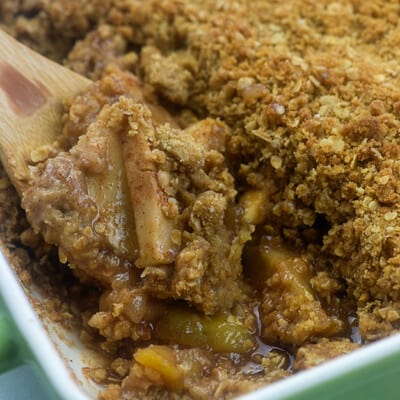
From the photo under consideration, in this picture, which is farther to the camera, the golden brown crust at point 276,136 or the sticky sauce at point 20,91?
the sticky sauce at point 20,91

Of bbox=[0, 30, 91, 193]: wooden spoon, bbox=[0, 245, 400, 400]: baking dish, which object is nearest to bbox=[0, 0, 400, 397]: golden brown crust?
bbox=[0, 30, 91, 193]: wooden spoon

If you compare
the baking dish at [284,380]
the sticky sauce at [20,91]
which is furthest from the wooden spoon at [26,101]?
the baking dish at [284,380]

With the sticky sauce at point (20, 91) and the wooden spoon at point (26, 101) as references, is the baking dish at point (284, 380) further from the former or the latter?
the sticky sauce at point (20, 91)

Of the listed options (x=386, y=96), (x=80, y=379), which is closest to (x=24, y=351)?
(x=80, y=379)

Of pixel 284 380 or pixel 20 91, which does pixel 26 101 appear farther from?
pixel 284 380

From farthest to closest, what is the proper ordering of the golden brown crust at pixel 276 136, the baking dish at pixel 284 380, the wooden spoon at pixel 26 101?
the wooden spoon at pixel 26 101, the golden brown crust at pixel 276 136, the baking dish at pixel 284 380

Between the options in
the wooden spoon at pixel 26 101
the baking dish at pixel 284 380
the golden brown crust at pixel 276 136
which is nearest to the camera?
the baking dish at pixel 284 380

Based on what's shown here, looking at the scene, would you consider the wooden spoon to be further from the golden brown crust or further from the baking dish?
the baking dish

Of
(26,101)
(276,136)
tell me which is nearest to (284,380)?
(276,136)
